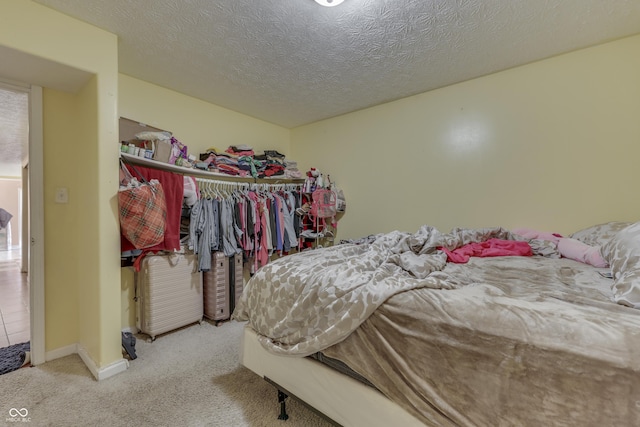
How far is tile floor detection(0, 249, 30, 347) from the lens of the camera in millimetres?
2379

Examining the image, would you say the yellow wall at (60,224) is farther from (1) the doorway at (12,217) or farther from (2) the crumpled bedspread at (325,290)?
(2) the crumpled bedspread at (325,290)

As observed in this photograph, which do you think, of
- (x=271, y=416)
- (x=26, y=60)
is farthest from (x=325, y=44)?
(x=271, y=416)

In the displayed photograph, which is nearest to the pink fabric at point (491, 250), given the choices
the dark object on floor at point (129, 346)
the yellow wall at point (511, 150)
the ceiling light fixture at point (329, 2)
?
the yellow wall at point (511, 150)

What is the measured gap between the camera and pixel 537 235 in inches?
85.3

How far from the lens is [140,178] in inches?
84.6

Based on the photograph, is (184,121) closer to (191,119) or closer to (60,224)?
(191,119)

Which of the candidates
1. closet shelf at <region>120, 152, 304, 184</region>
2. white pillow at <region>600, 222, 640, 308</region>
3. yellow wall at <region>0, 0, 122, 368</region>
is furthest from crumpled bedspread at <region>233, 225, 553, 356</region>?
closet shelf at <region>120, 152, 304, 184</region>

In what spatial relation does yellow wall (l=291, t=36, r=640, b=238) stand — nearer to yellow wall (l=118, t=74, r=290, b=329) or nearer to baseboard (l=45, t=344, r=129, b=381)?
yellow wall (l=118, t=74, r=290, b=329)

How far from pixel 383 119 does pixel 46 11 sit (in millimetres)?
2902

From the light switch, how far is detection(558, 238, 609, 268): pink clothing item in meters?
3.67

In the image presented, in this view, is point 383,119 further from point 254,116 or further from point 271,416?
point 271,416

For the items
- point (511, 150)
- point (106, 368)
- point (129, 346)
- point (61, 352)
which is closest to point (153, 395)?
point (106, 368)

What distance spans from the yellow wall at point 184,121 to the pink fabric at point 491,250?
2.73 metres

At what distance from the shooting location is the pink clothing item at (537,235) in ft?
6.91
